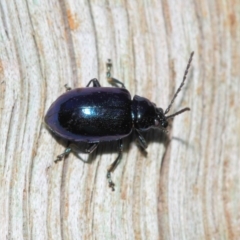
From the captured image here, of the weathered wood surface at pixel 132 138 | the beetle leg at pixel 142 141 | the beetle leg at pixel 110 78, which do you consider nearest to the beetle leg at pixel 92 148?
the weathered wood surface at pixel 132 138

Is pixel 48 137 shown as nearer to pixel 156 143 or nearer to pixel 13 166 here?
pixel 13 166

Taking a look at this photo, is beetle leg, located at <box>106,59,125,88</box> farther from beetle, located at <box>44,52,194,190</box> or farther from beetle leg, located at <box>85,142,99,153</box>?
beetle leg, located at <box>85,142,99,153</box>

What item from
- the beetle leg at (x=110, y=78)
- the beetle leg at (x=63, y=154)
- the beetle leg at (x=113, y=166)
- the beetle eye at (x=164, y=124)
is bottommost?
the beetle leg at (x=113, y=166)

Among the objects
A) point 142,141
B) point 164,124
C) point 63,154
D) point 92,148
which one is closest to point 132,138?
point 142,141

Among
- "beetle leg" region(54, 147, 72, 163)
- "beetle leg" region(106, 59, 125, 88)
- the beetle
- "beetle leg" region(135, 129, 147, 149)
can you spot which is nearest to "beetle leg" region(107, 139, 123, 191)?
the beetle

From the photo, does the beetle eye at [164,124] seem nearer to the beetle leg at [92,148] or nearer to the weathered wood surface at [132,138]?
the weathered wood surface at [132,138]
